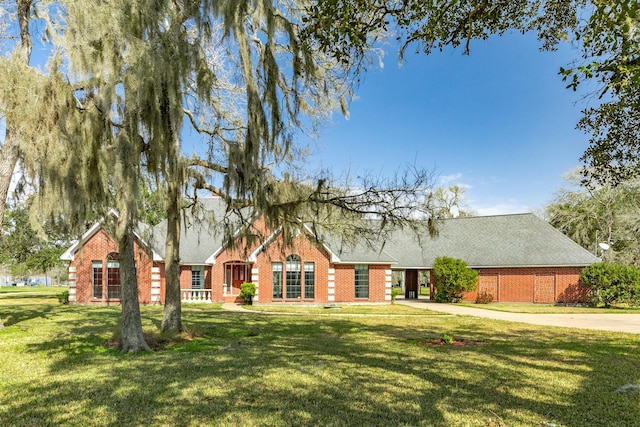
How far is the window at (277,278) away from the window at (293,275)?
381 millimetres

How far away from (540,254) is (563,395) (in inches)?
859

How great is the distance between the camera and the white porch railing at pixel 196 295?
24.3m

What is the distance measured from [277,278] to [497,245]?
1397 centimetres

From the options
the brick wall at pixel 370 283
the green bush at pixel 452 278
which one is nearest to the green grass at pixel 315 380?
the brick wall at pixel 370 283

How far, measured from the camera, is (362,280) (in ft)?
78.6

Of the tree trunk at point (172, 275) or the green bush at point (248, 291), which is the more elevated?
the tree trunk at point (172, 275)

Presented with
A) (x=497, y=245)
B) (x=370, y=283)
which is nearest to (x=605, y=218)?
(x=497, y=245)

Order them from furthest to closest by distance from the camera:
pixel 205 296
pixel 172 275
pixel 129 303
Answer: pixel 205 296 < pixel 172 275 < pixel 129 303

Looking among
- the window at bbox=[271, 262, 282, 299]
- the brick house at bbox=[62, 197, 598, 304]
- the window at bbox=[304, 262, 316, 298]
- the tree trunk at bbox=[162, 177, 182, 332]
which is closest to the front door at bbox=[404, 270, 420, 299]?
the brick house at bbox=[62, 197, 598, 304]

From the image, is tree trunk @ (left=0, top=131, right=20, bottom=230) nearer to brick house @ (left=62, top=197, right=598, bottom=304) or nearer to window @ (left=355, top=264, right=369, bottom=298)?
brick house @ (left=62, top=197, right=598, bottom=304)

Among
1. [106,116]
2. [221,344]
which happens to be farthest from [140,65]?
[221,344]

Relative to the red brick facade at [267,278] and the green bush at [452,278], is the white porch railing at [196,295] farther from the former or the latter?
the green bush at [452,278]

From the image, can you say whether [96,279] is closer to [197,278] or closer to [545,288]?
[197,278]

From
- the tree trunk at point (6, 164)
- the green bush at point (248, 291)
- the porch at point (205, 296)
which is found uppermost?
the tree trunk at point (6, 164)
